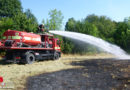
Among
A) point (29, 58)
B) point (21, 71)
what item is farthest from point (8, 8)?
point (21, 71)

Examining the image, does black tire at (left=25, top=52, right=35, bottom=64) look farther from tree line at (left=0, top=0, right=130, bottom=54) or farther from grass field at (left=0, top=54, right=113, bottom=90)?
tree line at (left=0, top=0, right=130, bottom=54)

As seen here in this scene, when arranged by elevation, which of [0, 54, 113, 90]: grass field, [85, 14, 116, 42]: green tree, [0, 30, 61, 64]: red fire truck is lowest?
[0, 54, 113, 90]: grass field

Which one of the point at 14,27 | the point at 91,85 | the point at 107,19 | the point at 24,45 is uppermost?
the point at 107,19

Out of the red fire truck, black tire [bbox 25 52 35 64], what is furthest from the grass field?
the red fire truck

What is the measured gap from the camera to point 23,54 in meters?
12.9

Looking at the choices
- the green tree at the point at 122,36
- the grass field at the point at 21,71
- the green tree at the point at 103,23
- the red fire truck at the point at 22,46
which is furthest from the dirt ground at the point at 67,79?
the green tree at the point at 103,23

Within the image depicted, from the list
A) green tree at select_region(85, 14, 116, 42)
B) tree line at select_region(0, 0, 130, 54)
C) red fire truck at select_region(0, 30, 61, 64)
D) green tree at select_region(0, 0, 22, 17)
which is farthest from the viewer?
green tree at select_region(85, 14, 116, 42)

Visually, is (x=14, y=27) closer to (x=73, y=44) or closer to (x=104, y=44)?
(x=73, y=44)

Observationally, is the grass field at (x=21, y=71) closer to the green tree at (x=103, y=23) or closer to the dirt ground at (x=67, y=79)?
the dirt ground at (x=67, y=79)

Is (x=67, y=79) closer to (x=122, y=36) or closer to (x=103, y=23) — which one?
(x=122, y=36)

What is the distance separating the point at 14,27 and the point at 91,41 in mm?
12782

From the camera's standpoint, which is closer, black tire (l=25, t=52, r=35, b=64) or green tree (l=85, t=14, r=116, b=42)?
black tire (l=25, t=52, r=35, b=64)

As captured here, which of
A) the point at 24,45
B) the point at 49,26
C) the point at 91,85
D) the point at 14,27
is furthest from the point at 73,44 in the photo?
the point at 91,85

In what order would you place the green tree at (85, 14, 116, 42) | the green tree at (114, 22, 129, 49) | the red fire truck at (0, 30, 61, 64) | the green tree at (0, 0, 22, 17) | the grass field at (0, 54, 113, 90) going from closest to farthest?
the grass field at (0, 54, 113, 90) < the red fire truck at (0, 30, 61, 64) < the green tree at (114, 22, 129, 49) < the green tree at (0, 0, 22, 17) < the green tree at (85, 14, 116, 42)
